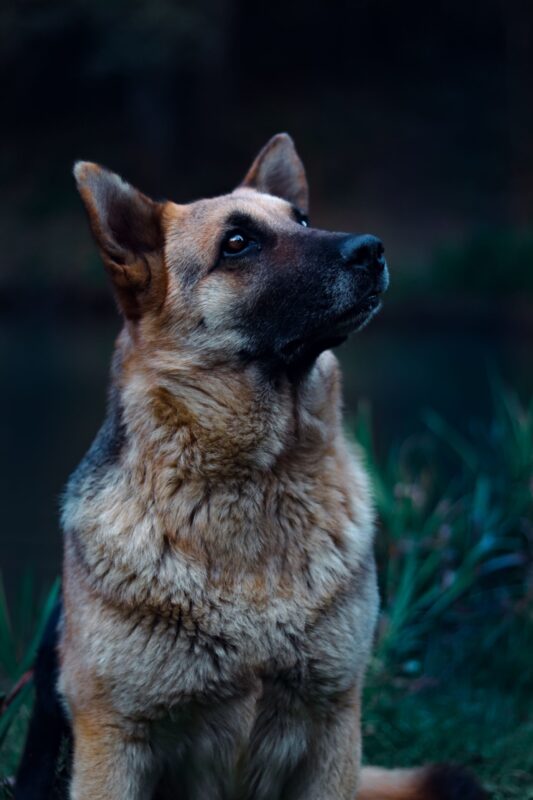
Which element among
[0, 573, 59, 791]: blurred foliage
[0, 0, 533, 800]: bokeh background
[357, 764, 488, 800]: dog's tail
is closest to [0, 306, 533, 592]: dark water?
[0, 0, 533, 800]: bokeh background

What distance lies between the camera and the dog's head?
8.50 feet

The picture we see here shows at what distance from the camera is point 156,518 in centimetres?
255

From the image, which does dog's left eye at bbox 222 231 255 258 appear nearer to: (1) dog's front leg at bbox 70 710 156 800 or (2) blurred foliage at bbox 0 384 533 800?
(1) dog's front leg at bbox 70 710 156 800

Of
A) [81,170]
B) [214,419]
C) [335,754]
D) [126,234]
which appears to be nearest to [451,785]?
[335,754]

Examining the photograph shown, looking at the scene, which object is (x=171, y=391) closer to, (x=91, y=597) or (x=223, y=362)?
(x=223, y=362)

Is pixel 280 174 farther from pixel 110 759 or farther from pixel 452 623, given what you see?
pixel 452 623

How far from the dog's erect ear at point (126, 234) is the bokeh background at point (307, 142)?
7.92m

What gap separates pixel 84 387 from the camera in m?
10.6

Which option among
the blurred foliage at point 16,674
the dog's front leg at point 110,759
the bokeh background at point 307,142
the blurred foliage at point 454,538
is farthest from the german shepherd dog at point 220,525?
the bokeh background at point 307,142

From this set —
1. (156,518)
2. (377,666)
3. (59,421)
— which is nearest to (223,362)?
(156,518)

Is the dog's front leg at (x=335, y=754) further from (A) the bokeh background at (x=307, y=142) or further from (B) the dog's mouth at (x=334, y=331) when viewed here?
(A) the bokeh background at (x=307, y=142)

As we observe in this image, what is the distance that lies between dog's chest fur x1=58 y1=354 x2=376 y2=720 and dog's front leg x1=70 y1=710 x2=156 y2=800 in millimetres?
61

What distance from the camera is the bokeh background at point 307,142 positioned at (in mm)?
12008

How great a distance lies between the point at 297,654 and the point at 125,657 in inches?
16.4
